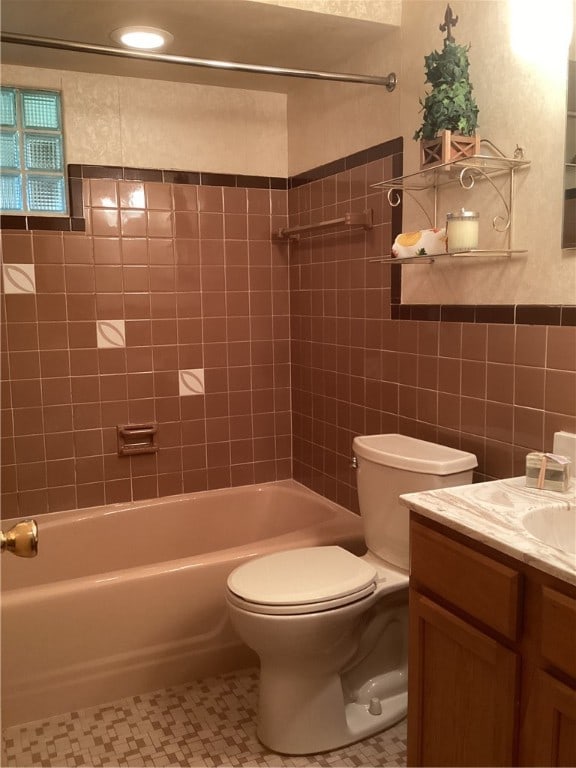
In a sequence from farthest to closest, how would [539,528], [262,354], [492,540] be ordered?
[262,354], [539,528], [492,540]

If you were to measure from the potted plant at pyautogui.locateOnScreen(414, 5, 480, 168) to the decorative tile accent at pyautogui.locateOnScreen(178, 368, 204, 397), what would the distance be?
151 cm

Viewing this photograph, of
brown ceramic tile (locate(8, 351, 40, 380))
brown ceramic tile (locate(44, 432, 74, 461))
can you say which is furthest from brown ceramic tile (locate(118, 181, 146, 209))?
brown ceramic tile (locate(44, 432, 74, 461))

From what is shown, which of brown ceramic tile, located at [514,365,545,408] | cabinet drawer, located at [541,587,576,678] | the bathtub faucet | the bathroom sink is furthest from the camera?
brown ceramic tile, located at [514,365,545,408]

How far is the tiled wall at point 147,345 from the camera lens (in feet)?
8.86

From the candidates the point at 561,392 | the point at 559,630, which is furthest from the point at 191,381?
the point at 559,630

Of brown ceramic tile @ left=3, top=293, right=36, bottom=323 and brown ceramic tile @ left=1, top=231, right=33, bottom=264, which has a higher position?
brown ceramic tile @ left=1, top=231, right=33, bottom=264

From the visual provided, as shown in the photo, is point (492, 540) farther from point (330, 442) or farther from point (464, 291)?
point (330, 442)

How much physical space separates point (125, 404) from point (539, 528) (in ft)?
6.29

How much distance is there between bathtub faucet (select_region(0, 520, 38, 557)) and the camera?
86cm

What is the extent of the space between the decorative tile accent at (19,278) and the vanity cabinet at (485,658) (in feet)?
6.18

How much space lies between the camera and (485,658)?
1341mm

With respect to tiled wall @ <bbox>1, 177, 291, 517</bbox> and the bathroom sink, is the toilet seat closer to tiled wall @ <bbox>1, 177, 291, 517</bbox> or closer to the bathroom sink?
the bathroom sink

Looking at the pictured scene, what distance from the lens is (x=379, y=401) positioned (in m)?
2.50

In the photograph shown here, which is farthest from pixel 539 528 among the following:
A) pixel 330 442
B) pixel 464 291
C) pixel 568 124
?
pixel 330 442
